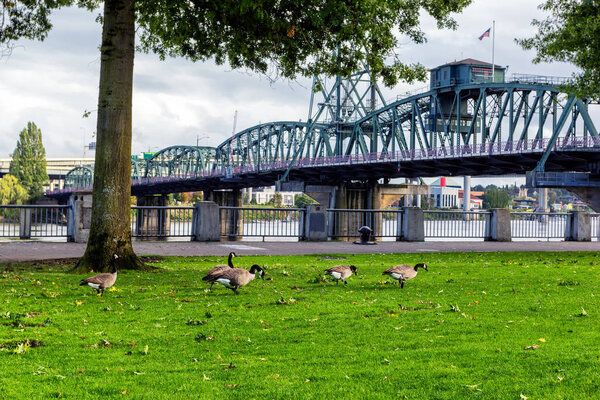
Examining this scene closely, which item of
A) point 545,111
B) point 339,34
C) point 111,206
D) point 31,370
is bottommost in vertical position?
point 31,370

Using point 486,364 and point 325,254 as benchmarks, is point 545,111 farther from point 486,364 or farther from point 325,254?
point 486,364

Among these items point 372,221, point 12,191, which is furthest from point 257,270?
point 12,191

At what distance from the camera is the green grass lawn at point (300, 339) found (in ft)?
18.1

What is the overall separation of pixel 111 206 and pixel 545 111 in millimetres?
61349

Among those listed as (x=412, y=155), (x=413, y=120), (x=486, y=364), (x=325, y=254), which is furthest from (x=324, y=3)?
(x=413, y=120)

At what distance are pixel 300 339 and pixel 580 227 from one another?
87.7 ft

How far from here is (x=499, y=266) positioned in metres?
16.1

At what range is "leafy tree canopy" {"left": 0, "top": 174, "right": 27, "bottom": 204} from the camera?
5522 inches

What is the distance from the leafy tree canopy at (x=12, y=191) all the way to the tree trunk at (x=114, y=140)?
451ft

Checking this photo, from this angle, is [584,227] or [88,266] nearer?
[88,266]

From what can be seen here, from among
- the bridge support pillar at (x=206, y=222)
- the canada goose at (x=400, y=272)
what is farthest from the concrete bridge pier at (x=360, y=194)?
the canada goose at (x=400, y=272)

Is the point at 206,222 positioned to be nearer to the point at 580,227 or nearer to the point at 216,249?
the point at 216,249

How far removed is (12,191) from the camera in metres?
143

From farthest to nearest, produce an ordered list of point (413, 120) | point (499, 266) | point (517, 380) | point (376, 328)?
point (413, 120) < point (499, 266) < point (376, 328) < point (517, 380)
